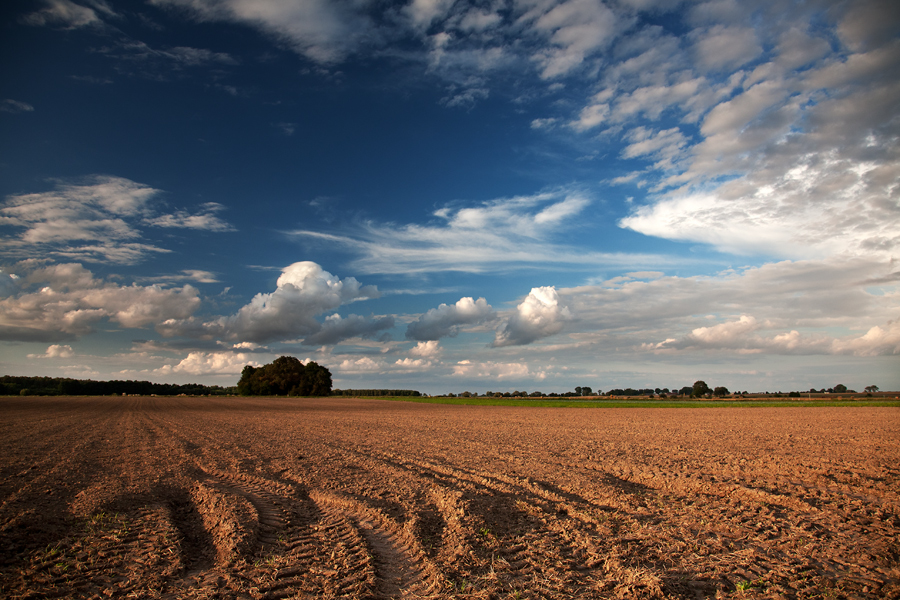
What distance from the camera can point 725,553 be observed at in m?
7.10

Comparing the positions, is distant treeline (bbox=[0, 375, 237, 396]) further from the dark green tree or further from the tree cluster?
the dark green tree

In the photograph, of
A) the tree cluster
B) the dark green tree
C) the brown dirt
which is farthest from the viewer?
the dark green tree

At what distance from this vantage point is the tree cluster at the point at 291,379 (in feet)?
464

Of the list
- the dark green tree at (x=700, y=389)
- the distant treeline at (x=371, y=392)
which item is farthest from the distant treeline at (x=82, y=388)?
the dark green tree at (x=700, y=389)

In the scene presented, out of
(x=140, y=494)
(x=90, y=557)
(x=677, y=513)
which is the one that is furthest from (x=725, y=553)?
(x=140, y=494)

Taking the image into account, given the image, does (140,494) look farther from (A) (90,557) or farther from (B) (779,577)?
(B) (779,577)

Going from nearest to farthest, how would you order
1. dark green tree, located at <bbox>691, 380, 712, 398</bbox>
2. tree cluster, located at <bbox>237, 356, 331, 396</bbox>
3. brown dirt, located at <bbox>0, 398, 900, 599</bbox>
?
brown dirt, located at <bbox>0, 398, 900, 599</bbox> < tree cluster, located at <bbox>237, 356, 331, 396</bbox> < dark green tree, located at <bbox>691, 380, 712, 398</bbox>

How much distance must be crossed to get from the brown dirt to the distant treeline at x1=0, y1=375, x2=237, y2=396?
180 metres

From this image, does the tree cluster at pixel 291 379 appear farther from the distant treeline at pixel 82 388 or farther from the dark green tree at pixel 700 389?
the dark green tree at pixel 700 389

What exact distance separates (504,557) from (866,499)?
387 inches

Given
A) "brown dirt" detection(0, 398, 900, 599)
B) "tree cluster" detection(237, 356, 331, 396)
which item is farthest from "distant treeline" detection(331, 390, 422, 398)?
"brown dirt" detection(0, 398, 900, 599)

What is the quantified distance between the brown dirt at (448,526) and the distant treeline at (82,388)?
179677 mm

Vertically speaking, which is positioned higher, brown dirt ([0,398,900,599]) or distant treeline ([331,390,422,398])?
brown dirt ([0,398,900,599])

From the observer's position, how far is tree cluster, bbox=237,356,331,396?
14135 cm
